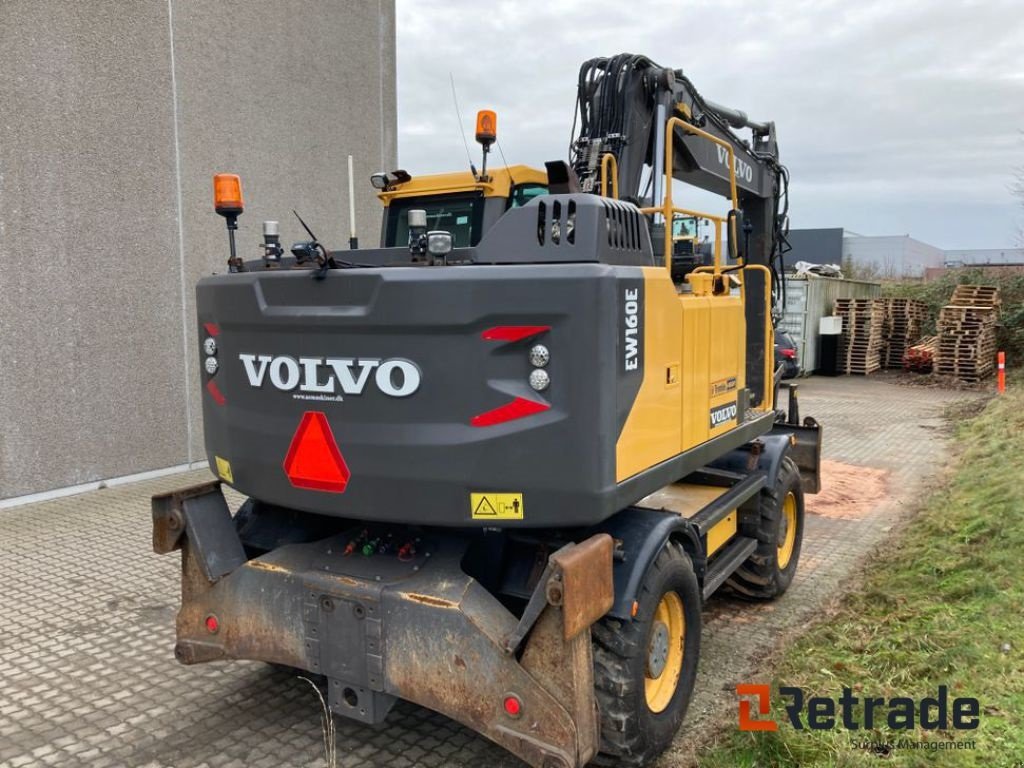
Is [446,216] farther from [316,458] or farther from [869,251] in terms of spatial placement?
[869,251]

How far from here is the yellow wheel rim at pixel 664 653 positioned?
11.9ft

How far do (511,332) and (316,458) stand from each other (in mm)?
1050

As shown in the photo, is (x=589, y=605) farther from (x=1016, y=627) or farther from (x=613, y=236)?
(x=1016, y=627)

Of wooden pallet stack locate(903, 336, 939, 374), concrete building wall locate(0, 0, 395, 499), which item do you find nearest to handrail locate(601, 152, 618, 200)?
concrete building wall locate(0, 0, 395, 499)

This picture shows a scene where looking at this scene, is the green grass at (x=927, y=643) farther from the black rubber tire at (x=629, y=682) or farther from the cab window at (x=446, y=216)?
the cab window at (x=446, y=216)

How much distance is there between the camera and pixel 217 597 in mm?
3857

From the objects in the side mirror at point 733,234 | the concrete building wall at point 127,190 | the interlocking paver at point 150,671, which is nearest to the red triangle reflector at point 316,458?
the interlocking paver at point 150,671

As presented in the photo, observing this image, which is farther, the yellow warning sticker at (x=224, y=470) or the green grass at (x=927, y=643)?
the yellow warning sticker at (x=224, y=470)

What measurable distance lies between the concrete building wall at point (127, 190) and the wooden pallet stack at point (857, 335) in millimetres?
14457

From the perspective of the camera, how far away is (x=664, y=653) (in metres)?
3.76

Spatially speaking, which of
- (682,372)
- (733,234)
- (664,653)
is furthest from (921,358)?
(664,653)

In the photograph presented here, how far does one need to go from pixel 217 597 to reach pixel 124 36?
708 cm

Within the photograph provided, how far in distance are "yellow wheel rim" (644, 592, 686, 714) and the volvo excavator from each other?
0.04 feet

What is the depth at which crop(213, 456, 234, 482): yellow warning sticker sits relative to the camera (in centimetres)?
390
